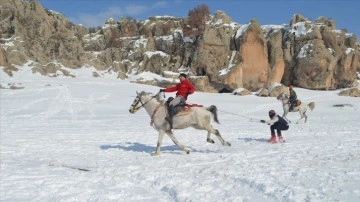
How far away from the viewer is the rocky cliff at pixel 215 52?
69.9m

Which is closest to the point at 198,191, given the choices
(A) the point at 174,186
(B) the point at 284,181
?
(A) the point at 174,186

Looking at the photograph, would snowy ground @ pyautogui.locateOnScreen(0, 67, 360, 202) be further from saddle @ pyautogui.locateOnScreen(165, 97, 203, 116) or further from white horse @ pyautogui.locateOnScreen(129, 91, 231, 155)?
saddle @ pyautogui.locateOnScreen(165, 97, 203, 116)

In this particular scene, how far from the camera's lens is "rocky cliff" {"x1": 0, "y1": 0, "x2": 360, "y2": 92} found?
6994 cm

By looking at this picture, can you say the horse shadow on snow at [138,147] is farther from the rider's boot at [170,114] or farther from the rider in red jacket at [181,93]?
the rider in red jacket at [181,93]

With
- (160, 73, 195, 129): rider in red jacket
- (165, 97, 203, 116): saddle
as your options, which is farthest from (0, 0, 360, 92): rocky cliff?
(165, 97, 203, 116): saddle

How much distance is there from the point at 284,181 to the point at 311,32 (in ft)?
225

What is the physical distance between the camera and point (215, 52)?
7175cm

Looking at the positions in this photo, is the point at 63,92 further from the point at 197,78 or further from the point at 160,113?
the point at 160,113

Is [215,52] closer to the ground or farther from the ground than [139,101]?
farther from the ground

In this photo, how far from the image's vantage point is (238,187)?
28.8ft

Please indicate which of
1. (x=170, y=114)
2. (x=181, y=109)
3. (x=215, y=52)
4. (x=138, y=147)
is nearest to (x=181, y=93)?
(x=181, y=109)

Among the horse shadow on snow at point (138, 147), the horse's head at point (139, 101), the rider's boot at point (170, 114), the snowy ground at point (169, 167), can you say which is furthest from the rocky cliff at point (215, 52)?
the rider's boot at point (170, 114)

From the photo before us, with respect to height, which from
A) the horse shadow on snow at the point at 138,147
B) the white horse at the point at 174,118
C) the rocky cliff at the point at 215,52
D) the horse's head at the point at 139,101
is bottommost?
the horse shadow on snow at the point at 138,147

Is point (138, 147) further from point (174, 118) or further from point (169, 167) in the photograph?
point (169, 167)
